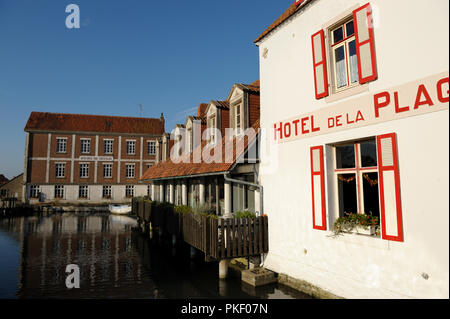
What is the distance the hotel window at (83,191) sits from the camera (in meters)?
37.8

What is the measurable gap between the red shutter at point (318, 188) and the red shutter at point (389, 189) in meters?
1.41

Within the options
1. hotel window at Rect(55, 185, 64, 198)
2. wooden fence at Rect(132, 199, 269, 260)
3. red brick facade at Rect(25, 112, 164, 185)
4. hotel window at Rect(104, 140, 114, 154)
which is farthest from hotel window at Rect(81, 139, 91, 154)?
wooden fence at Rect(132, 199, 269, 260)

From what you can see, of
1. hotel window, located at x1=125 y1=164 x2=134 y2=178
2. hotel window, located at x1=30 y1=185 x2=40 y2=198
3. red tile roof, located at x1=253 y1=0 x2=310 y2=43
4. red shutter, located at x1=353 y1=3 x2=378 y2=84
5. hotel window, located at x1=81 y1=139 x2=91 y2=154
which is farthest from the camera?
hotel window, located at x1=125 y1=164 x2=134 y2=178

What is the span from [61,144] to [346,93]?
4007cm

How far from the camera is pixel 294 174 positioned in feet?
24.8

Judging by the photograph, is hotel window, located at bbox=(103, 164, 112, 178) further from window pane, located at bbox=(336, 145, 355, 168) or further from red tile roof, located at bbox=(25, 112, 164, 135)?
window pane, located at bbox=(336, 145, 355, 168)

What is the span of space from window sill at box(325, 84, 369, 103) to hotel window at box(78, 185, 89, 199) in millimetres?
38045

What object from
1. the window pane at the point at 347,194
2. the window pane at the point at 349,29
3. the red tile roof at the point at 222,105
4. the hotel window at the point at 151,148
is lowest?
the window pane at the point at 347,194

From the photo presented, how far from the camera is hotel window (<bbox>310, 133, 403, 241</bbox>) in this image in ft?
17.1

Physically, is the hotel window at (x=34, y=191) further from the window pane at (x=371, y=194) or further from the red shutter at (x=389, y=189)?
the red shutter at (x=389, y=189)

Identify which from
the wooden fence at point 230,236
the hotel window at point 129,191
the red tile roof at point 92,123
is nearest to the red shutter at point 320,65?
the wooden fence at point 230,236
